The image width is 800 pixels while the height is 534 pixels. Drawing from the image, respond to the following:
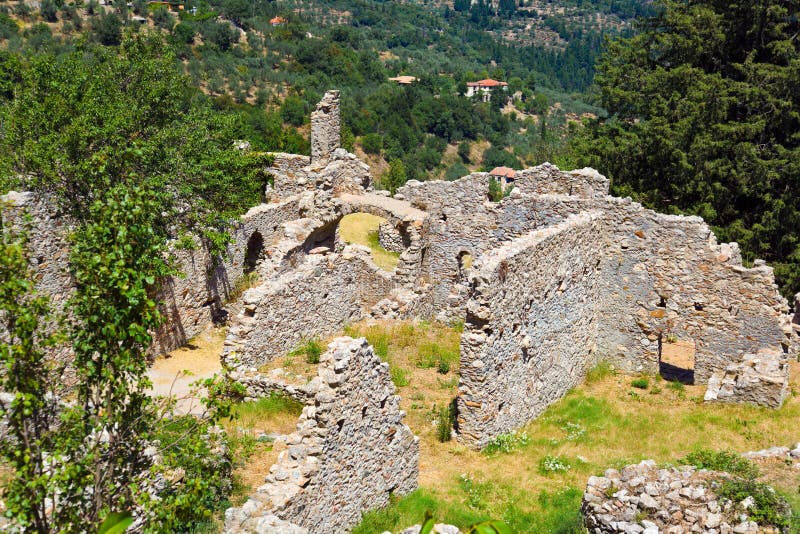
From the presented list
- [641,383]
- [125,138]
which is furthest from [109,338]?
[125,138]

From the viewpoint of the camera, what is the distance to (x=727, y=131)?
76.2ft

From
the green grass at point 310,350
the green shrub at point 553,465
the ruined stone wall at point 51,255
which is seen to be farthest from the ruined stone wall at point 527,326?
the ruined stone wall at point 51,255

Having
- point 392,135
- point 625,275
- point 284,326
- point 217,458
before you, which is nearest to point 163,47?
point 284,326

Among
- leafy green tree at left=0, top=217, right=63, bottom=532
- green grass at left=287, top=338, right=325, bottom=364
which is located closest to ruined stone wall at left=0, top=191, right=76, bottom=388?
green grass at left=287, top=338, right=325, bottom=364

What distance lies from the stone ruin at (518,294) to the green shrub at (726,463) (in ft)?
11.4

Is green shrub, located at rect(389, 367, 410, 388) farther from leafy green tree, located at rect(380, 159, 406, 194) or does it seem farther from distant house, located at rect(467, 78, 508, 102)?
distant house, located at rect(467, 78, 508, 102)

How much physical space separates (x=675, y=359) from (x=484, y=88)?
110 metres

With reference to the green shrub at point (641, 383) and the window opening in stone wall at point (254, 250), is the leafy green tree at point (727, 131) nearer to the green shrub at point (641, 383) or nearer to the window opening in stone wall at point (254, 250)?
the green shrub at point (641, 383)

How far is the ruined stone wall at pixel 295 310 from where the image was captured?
15.2 meters

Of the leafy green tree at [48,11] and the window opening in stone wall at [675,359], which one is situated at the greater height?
Answer: the leafy green tree at [48,11]

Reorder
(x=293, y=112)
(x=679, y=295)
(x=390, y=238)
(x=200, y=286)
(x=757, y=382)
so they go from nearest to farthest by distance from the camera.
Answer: (x=757, y=382) < (x=679, y=295) < (x=200, y=286) < (x=390, y=238) < (x=293, y=112)

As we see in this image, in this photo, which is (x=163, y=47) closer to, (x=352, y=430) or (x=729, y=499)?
(x=352, y=430)

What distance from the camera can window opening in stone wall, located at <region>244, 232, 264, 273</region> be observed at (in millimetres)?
24312

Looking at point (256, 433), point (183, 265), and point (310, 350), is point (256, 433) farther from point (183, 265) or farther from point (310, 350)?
point (183, 265)
